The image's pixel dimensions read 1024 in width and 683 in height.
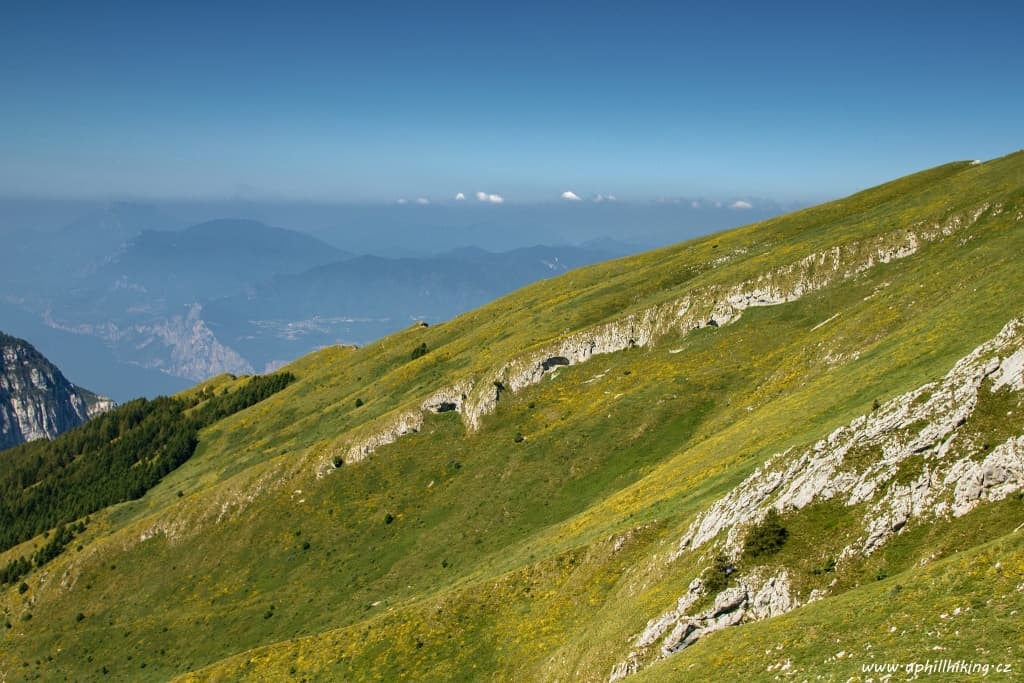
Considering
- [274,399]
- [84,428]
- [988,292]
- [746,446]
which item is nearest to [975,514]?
[746,446]

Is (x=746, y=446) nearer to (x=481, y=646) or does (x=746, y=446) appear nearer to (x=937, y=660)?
(x=481, y=646)

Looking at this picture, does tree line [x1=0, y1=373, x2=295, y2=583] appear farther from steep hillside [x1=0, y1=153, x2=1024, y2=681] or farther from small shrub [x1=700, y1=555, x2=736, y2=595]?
small shrub [x1=700, y1=555, x2=736, y2=595]

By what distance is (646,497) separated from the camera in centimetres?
5044

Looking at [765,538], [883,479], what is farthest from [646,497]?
[883,479]

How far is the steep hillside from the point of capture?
2775 cm

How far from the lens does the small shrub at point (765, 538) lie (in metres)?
31.4

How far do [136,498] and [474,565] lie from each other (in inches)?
3753

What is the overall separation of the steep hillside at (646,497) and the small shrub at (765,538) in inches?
6.1

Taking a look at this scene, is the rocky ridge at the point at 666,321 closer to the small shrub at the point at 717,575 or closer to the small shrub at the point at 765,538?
the small shrub at the point at 765,538

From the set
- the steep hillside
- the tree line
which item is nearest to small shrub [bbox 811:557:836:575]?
the steep hillside

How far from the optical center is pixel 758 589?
30.4 m

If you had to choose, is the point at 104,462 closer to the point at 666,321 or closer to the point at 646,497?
the point at 666,321

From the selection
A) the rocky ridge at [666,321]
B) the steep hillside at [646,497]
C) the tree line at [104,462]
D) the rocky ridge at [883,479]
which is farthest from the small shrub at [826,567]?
the tree line at [104,462]

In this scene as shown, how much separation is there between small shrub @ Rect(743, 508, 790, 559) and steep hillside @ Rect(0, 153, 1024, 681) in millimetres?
155
